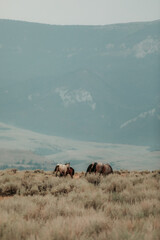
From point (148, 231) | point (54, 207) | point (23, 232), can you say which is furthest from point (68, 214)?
point (148, 231)

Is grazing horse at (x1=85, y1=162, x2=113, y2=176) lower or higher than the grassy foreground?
higher

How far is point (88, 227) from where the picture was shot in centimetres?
654

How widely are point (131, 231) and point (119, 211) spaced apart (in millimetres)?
1805

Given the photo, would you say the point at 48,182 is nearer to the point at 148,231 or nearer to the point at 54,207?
the point at 54,207

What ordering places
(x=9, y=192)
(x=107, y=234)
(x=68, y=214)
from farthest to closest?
(x=9, y=192), (x=68, y=214), (x=107, y=234)

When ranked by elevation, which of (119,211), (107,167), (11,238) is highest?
(107,167)

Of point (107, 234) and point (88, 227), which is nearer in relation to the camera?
point (107, 234)

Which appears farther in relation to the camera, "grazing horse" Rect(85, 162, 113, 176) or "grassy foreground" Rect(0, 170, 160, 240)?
"grazing horse" Rect(85, 162, 113, 176)

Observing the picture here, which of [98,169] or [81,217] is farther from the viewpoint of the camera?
[98,169]

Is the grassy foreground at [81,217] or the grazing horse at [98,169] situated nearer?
the grassy foreground at [81,217]

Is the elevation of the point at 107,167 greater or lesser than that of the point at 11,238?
greater

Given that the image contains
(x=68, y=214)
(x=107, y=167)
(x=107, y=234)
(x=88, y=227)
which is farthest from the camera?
(x=107, y=167)

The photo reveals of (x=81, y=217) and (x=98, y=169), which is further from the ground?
(x=98, y=169)

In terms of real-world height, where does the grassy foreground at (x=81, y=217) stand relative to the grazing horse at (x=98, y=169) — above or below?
below
